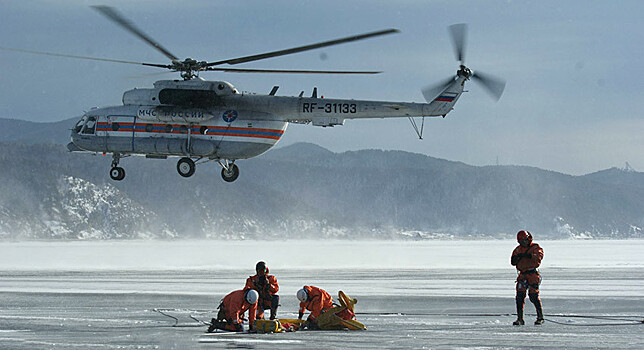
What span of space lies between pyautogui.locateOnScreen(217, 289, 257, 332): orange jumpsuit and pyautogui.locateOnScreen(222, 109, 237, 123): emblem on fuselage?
12.7 m

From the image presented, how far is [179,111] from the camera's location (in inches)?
1109

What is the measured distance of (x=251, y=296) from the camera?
622 inches

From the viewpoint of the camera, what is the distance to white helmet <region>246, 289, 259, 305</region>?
15.8 metres

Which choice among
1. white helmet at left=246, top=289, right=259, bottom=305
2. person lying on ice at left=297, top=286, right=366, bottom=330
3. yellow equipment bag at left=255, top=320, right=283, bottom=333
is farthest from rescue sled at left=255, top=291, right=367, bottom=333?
white helmet at left=246, top=289, right=259, bottom=305

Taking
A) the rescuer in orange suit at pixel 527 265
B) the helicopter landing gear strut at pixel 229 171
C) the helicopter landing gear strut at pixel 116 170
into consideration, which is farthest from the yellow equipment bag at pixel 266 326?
the helicopter landing gear strut at pixel 116 170

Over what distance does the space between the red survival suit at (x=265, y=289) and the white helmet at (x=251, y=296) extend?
69 cm

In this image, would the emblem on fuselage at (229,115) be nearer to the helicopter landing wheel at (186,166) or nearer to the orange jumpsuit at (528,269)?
the helicopter landing wheel at (186,166)

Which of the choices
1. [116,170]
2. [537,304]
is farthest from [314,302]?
[116,170]

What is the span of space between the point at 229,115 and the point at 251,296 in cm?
1339

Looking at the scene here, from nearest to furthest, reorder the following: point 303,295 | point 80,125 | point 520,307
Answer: point 303,295, point 520,307, point 80,125

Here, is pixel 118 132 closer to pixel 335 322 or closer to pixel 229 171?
pixel 229 171

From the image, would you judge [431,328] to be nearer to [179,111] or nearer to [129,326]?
[129,326]

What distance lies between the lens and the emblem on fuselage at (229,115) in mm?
28219

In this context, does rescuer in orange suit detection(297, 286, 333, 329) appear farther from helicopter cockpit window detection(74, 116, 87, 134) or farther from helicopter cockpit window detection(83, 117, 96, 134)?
helicopter cockpit window detection(74, 116, 87, 134)
